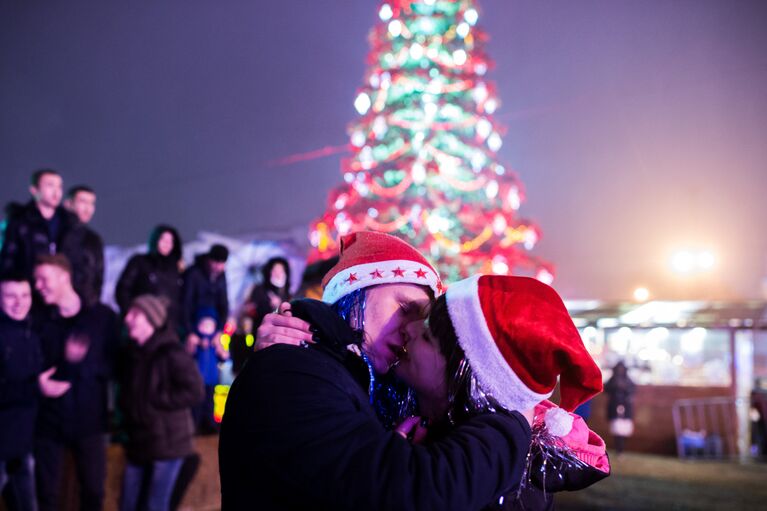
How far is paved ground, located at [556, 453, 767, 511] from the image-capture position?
8289 mm

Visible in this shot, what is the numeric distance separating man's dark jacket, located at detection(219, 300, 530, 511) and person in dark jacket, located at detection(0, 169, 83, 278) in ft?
17.1

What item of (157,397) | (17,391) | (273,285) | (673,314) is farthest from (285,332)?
(673,314)

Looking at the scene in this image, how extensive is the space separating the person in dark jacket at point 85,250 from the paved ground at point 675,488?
559 centimetres

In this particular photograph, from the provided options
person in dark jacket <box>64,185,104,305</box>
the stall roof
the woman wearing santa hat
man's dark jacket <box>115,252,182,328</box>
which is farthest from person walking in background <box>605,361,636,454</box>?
the woman wearing santa hat

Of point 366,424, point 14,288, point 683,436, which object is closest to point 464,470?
point 366,424

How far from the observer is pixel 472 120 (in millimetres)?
17625

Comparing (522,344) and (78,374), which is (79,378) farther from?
(522,344)

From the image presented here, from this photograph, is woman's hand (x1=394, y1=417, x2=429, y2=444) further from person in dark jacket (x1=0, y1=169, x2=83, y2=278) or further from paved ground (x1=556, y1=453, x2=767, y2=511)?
paved ground (x1=556, y1=453, x2=767, y2=511)

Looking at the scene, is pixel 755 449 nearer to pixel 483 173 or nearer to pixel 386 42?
pixel 483 173

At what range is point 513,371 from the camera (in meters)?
1.67

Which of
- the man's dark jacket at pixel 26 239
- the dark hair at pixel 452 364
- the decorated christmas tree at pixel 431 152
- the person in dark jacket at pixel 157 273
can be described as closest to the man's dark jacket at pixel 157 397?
the man's dark jacket at pixel 26 239

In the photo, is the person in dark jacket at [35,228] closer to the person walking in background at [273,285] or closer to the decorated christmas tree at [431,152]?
the person walking in background at [273,285]

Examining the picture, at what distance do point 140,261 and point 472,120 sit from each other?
11903 mm

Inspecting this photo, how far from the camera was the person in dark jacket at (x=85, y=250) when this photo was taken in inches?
257
